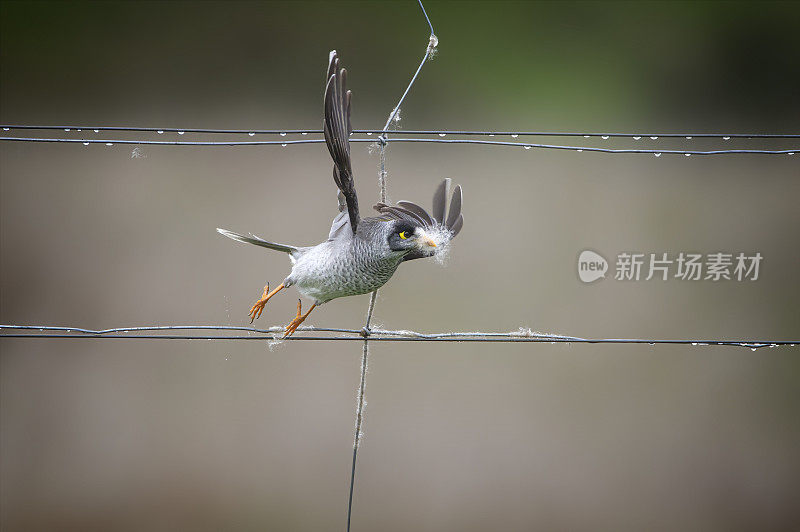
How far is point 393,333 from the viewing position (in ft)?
3.39

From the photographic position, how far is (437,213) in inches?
39.3

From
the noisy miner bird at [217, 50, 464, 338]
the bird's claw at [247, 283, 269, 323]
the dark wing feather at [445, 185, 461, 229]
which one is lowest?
the bird's claw at [247, 283, 269, 323]

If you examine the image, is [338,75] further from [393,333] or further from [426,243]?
[393,333]

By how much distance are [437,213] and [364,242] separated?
128 millimetres

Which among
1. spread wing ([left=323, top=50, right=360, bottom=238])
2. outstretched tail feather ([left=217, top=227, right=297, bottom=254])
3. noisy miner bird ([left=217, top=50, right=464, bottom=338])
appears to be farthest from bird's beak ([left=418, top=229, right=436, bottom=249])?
outstretched tail feather ([left=217, top=227, right=297, bottom=254])

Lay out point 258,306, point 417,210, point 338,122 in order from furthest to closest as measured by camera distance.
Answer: point 258,306 < point 417,210 < point 338,122

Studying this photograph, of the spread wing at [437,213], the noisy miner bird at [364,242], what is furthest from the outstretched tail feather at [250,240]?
the spread wing at [437,213]

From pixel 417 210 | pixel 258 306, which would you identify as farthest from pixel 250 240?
pixel 417 210

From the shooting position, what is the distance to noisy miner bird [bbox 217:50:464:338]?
3.01 feet

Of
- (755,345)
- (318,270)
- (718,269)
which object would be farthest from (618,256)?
(318,270)

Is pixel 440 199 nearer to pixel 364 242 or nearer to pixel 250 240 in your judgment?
pixel 364 242

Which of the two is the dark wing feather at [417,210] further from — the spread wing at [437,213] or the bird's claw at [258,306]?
the bird's claw at [258,306]

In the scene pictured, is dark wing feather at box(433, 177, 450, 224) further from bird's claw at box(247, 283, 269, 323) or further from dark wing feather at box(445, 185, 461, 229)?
bird's claw at box(247, 283, 269, 323)

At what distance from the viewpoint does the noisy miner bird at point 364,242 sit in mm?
917
